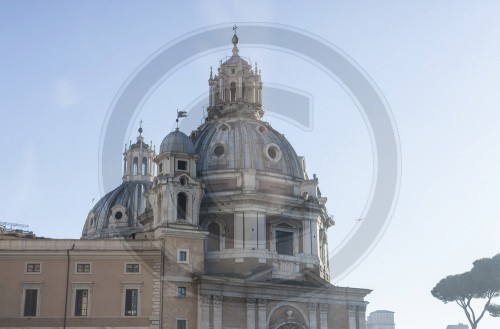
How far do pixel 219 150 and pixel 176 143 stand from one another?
750 cm

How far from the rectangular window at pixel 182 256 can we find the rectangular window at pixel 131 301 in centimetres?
385

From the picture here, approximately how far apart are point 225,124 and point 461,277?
3386 centimetres

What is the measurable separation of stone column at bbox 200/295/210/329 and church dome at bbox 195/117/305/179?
1367 centimetres

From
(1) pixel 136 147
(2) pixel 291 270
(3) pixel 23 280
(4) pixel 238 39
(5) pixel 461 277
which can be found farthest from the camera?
Answer: (1) pixel 136 147

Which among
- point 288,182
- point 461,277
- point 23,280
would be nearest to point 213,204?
point 288,182

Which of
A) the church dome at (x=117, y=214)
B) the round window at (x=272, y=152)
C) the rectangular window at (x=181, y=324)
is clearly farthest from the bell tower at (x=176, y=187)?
the church dome at (x=117, y=214)

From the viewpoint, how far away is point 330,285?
54.7 metres

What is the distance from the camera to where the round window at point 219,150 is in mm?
60844

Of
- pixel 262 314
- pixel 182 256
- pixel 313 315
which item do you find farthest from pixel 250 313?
pixel 182 256

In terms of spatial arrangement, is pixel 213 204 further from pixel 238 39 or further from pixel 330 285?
pixel 238 39

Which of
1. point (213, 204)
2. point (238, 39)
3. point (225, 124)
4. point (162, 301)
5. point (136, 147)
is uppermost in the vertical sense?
point (238, 39)

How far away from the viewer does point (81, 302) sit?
4588cm

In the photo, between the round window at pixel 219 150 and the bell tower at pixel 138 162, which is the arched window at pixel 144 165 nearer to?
the bell tower at pixel 138 162

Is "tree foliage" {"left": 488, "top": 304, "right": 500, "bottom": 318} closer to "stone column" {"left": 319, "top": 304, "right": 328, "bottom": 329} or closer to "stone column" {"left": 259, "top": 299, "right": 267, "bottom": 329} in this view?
"stone column" {"left": 319, "top": 304, "right": 328, "bottom": 329}
